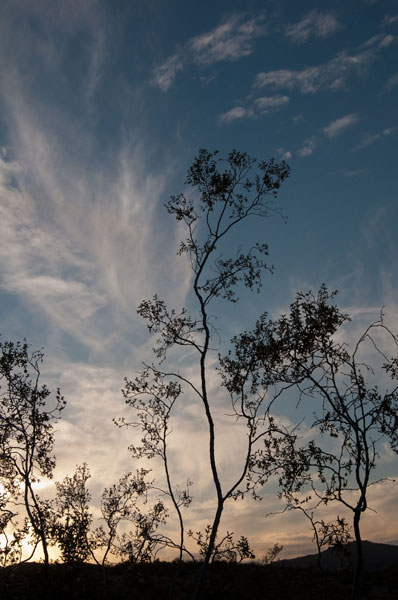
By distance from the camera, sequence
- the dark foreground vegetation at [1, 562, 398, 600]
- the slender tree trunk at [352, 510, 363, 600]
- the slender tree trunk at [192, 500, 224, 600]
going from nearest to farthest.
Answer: the slender tree trunk at [352, 510, 363, 600]
the slender tree trunk at [192, 500, 224, 600]
the dark foreground vegetation at [1, 562, 398, 600]

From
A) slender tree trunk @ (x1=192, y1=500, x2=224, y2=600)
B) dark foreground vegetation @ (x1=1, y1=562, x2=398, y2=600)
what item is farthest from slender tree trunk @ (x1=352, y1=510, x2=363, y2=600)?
dark foreground vegetation @ (x1=1, y1=562, x2=398, y2=600)

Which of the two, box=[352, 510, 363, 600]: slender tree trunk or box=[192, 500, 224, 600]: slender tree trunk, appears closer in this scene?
box=[352, 510, 363, 600]: slender tree trunk

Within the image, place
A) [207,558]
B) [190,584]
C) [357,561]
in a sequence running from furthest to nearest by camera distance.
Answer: [190,584], [207,558], [357,561]

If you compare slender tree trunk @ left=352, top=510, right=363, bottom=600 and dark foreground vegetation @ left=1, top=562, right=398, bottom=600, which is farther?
dark foreground vegetation @ left=1, top=562, right=398, bottom=600

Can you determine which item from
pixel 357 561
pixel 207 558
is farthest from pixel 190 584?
pixel 357 561

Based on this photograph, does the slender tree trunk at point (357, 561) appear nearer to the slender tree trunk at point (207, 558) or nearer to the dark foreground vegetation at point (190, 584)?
the slender tree trunk at point (207, 558)

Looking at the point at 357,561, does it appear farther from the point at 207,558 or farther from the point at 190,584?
the point at 190,584

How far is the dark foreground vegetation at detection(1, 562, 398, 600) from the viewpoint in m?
35.2

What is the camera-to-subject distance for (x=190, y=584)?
4212 centimetres

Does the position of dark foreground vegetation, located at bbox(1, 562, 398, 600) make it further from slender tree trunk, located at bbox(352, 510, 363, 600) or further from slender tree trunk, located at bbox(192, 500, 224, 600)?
slender tree trunk, located at bbox(352, 510, 363, 600)

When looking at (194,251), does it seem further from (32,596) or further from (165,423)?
(32,596)

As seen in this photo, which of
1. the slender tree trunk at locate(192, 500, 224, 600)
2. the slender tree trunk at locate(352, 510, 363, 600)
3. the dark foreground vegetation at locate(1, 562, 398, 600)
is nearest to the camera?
the slender tree trunk at locate(352, 510, 363, 600)

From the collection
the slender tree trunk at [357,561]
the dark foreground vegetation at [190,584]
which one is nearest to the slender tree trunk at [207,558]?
the slender tree trunk at [357,561]

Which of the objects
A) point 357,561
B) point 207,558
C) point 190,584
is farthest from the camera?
point 190,584
